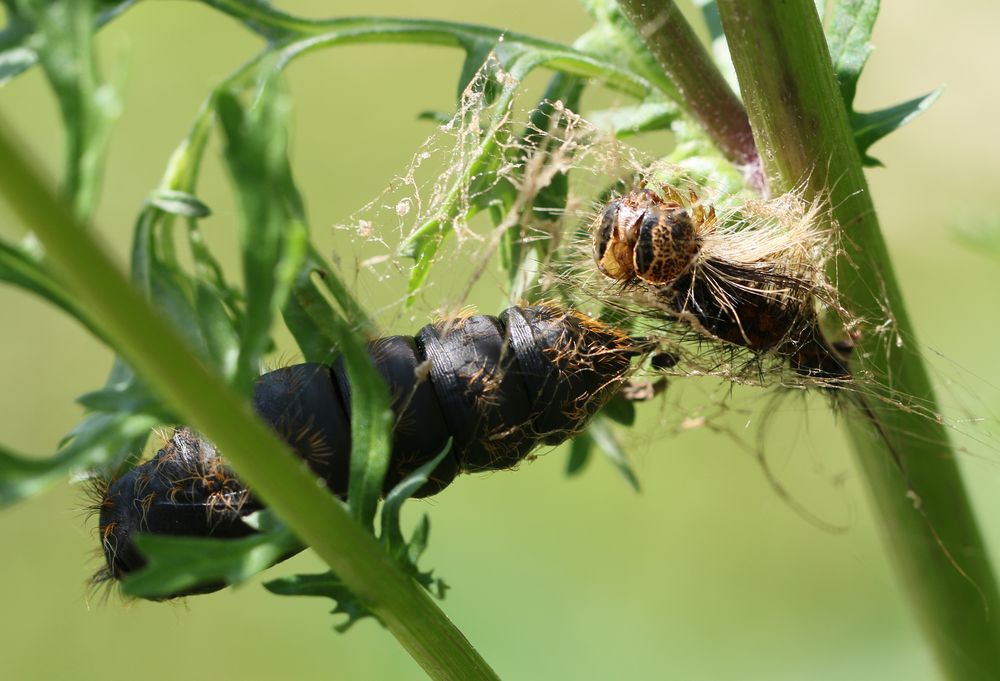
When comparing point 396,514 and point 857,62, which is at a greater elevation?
point 857,62

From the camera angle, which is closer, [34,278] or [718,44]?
[34,278]

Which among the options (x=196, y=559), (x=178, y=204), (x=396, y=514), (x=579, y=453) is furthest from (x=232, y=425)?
(x=579, y=453)

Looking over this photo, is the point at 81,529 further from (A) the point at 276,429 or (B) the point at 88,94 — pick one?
(B) the point at 88,94

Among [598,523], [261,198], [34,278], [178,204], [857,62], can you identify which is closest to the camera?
[261,198]

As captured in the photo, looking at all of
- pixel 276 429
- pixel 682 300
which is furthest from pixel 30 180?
pixel 682 300

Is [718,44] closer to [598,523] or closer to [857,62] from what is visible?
[857,62]

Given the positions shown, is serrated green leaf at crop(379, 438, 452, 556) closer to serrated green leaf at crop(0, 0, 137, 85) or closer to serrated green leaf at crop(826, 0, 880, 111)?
serrated green leaf at crop(0, 0, 137, 85)

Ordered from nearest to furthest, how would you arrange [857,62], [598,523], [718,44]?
[857,62], [718,44], [598,523]
